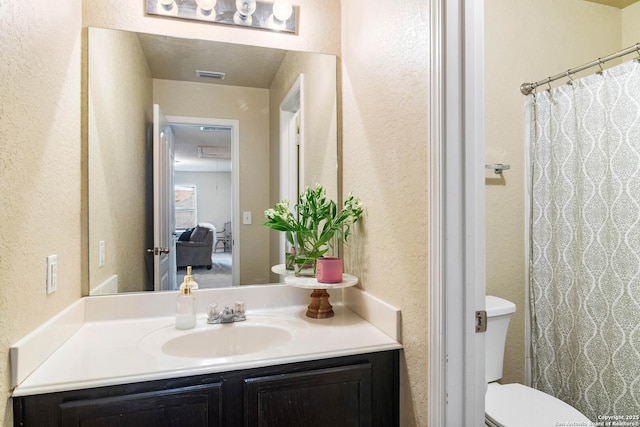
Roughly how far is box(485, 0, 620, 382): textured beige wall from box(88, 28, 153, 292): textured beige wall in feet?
5.58

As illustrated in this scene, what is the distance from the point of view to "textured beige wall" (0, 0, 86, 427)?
81cm

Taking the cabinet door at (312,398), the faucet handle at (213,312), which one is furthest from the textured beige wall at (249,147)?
the cabinet door at (312,398)

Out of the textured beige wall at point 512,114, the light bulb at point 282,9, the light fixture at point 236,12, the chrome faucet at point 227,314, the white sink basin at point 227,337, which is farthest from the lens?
the textured beige wall at point 512,114

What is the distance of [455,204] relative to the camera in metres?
0.92

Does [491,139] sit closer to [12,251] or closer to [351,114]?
[351,114]

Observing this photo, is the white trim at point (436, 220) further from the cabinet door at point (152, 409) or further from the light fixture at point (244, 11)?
the light fixture at point (244, 11)

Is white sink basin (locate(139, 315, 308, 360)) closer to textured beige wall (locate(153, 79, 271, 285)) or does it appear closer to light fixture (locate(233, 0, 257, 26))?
textured beige wall (locate(153, 79, 271, 285))

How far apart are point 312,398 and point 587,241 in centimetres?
155

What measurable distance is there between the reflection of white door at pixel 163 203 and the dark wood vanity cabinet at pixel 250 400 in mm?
614

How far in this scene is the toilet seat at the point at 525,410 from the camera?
1.46 metres

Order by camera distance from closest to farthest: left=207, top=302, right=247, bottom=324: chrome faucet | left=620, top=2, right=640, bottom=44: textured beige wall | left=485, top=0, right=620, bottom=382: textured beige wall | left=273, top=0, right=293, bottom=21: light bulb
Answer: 1. left=207, top=302, right=247, bottom=324: chrome faucet
2. left=273, top=0, right=293, bottom=21: light bulb
3. left=485, top=0, right=620, bottom=382: textured beige wall
4. left=620, top=2, right=640, bottom=44: textured beige wall

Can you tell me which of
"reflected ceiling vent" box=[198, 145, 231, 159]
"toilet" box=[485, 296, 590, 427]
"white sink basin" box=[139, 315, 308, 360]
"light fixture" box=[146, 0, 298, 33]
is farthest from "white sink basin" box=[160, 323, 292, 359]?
"light fixture" box=[146, 0, 298, 33]

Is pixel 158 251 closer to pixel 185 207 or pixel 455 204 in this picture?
pixel 185 207

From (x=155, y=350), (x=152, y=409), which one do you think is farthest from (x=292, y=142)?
(x=152, y=409)
